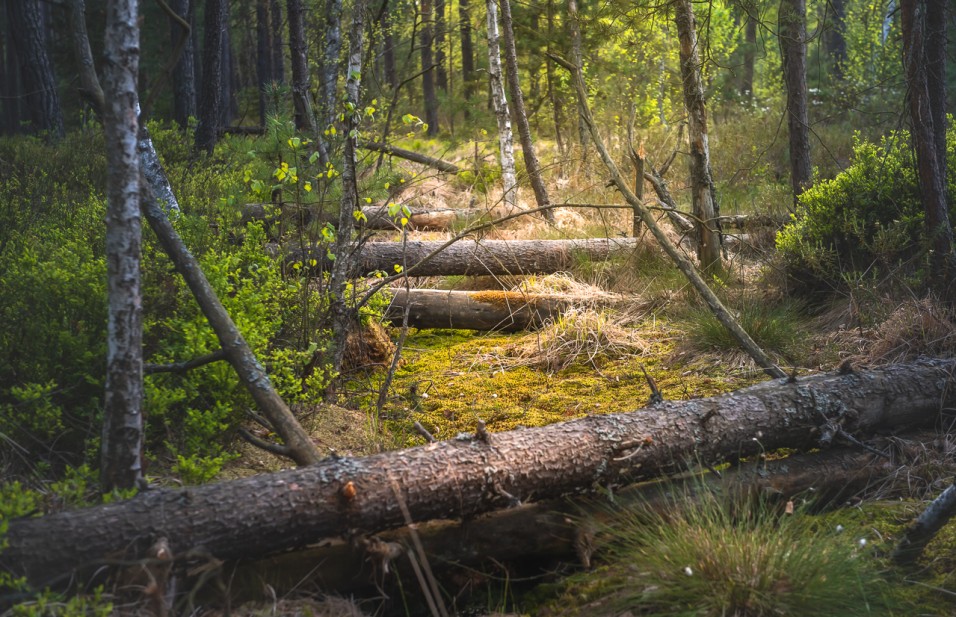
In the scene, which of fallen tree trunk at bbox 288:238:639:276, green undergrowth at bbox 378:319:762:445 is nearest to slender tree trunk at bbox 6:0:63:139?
fallen tree trunk at bbox 288:238:639:276

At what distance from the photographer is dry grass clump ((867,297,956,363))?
201 inches

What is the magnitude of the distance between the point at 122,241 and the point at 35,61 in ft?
38.5

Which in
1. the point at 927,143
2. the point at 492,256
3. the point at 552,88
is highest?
the point at 552,88

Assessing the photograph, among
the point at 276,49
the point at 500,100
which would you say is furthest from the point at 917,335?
the point at 276,49

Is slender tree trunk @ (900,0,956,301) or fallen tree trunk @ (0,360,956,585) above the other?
slender tree trunk @ (900,0,956,301)

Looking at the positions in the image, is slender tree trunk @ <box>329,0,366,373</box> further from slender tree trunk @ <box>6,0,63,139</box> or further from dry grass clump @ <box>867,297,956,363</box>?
slender tree trunk @ <box>6,0,63,139</box>

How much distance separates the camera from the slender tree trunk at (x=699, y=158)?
24.7 feet

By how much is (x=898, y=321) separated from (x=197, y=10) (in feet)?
81.8

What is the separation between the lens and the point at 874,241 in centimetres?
620

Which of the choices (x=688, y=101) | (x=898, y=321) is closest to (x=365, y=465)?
(x=898, y=321)

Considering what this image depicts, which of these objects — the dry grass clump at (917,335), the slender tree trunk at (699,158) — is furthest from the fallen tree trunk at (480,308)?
the dry grass clump at (917,335)

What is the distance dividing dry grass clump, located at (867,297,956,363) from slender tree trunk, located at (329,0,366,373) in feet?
11.6

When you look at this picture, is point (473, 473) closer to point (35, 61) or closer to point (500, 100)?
point (500, 100)

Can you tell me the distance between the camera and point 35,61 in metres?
12.5
